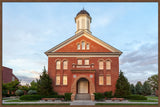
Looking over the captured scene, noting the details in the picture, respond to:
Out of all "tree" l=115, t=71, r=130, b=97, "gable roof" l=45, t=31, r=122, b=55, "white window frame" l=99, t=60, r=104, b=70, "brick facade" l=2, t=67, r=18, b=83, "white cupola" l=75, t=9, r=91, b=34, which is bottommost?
"tree" l=115, t=71, r=130, b=97

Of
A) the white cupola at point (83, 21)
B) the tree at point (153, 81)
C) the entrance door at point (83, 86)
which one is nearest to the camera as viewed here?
the entrance door at point (83, 86)

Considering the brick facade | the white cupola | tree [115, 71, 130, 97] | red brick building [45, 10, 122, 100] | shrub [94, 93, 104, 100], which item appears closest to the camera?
shrub [94, 93, 104, 100]

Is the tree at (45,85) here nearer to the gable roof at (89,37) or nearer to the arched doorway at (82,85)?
the gable roof at (89,37)

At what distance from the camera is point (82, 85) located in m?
29.3

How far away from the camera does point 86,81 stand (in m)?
29.4

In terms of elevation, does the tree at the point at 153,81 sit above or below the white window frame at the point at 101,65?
below

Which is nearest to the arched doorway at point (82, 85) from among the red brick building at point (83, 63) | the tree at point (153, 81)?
the red brick building at point (83, 63)

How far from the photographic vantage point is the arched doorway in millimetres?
29062

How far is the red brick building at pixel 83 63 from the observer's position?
2895 cm

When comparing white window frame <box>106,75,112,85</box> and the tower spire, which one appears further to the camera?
the tower spire

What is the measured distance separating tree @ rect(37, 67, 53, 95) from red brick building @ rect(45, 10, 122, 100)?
134cm

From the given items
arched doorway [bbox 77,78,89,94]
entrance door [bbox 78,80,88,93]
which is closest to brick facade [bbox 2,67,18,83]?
arched doorway [bbox 77,78,89,94]

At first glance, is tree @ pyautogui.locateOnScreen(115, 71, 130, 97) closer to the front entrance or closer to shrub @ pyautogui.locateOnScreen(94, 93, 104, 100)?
shrub @ pyautogui.locateOnScreen(94, 93, 104, 100)

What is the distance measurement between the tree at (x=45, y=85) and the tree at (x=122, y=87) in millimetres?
11322
